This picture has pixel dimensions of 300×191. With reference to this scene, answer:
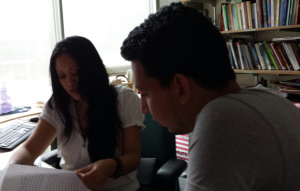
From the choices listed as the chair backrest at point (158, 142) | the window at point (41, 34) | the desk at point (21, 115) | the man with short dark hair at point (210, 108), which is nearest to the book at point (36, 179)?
the man with short dark hair at point (210, 108)

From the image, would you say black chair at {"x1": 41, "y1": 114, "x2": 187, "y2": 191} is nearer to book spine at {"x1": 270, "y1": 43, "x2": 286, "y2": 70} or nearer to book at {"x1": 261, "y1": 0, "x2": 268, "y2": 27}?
book spine at {"x1": 270, "y1": 43, "x2": 286, "y2": 70}

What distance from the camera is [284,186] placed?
489mm

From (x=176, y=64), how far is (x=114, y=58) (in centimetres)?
274

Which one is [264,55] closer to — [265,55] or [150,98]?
[265,55]

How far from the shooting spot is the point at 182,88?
23.5 inches

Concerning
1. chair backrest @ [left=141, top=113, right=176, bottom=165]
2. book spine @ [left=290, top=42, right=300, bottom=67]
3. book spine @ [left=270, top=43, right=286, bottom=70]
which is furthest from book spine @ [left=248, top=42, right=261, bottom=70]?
→ chair backrest @ [left=141, top=113, right=176, bottom=165]

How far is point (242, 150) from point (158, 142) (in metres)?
1.00

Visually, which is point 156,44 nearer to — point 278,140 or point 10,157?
point 278,140

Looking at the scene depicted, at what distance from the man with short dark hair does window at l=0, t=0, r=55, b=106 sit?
223 centimetres

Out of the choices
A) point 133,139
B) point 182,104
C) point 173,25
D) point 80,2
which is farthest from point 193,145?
point 80,2

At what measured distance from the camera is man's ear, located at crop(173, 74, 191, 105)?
586 mm

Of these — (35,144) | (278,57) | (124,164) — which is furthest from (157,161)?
(278,57)

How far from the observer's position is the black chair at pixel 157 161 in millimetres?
1235

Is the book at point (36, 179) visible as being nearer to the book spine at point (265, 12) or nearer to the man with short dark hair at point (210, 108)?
the man with short dark hair at point (210, 108)
